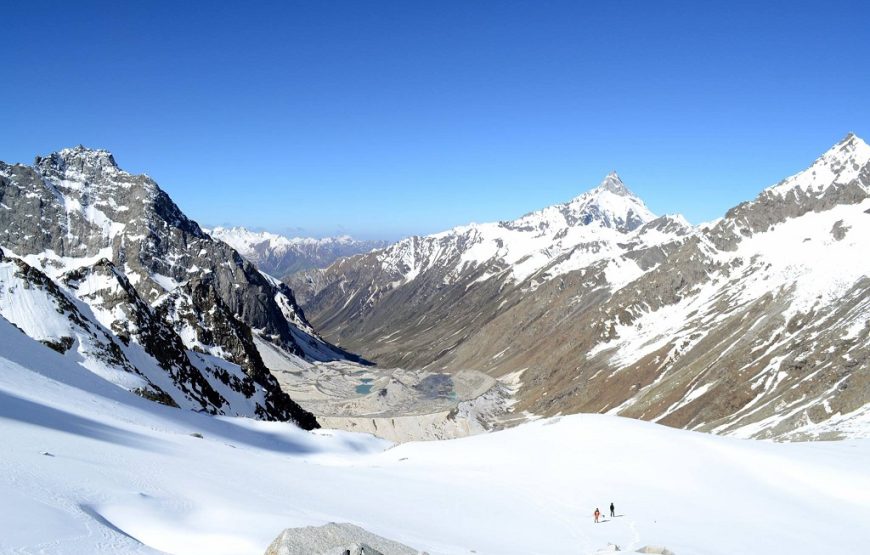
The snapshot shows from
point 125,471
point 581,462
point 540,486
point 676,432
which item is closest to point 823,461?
point 676,432

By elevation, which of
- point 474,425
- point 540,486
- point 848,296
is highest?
point 848,296

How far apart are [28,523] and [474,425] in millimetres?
177077

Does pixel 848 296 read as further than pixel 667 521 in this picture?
Yes

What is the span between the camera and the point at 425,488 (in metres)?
40.8

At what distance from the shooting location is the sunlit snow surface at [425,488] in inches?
857

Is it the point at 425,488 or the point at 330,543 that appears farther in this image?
the point at 425,488

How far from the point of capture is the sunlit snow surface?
21.8 meters

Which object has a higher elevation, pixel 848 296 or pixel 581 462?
pixel 848 296

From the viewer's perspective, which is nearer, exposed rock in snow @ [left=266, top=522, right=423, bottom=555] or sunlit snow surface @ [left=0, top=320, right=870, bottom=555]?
exposed rock in snow @ [left=266, top=522, right=423, bottom=555]

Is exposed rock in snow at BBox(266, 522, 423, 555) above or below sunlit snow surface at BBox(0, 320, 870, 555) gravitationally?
above

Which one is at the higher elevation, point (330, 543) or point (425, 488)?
point (330, 543)

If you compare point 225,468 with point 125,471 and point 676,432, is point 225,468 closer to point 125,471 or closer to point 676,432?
point 125,471

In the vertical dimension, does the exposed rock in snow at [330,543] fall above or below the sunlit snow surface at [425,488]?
above

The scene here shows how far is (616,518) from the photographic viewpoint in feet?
118
